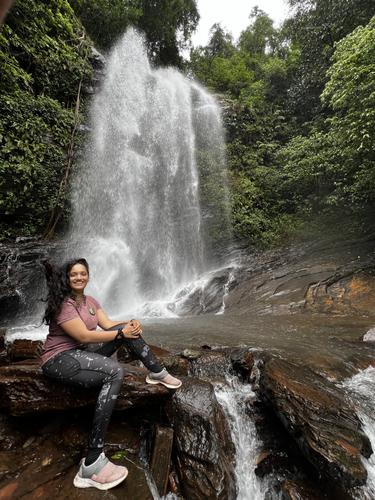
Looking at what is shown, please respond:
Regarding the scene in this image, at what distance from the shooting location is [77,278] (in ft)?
9.30

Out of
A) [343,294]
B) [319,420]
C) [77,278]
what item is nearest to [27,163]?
[77,278]

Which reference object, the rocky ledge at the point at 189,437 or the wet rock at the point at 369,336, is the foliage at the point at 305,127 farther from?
the rocky ledge at the point at 189,437

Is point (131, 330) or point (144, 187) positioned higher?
point (144, 187)

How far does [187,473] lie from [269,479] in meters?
0.83

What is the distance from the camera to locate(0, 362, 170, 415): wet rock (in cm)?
272

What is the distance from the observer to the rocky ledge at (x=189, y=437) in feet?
8.25

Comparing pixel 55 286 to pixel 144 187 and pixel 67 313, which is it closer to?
pixel 67 313

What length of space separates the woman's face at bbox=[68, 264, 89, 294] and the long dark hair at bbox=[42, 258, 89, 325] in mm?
32

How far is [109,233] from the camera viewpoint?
43.6 feet

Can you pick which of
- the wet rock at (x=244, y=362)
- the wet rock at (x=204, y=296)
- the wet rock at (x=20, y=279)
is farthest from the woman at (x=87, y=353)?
the wet rock at (x=20, y=279)

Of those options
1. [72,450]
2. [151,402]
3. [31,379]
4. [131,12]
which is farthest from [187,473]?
[131,12]

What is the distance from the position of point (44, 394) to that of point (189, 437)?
1455 mm

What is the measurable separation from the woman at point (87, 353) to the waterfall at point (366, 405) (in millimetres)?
1857

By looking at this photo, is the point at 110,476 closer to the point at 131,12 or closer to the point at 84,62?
the point at 84,62
